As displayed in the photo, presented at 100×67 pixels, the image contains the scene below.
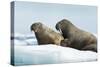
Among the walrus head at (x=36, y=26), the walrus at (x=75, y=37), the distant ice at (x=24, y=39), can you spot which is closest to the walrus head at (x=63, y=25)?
the walrus at (x=75, y=37)

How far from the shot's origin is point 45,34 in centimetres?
241

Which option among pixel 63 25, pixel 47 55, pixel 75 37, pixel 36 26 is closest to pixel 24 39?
pixel 36 26

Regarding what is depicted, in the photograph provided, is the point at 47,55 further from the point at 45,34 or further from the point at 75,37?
the point at 75,37

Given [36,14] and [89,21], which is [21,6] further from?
[89,21]

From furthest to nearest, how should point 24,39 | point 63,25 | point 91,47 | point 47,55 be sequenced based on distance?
point 91,47 → point 63,25 → point 47,55 → point 24,39

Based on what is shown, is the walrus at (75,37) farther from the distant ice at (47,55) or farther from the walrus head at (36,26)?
the walrus head at (36,26)

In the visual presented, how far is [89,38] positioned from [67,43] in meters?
0.35

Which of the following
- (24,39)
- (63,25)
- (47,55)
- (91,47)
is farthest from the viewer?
(91,47)

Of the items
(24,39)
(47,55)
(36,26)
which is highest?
(36,26)

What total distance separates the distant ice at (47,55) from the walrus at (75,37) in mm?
69

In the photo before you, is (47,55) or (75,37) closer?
(47,55)

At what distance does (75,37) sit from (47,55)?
47 centimetres

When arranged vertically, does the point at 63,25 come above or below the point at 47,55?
above

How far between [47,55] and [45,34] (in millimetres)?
260
